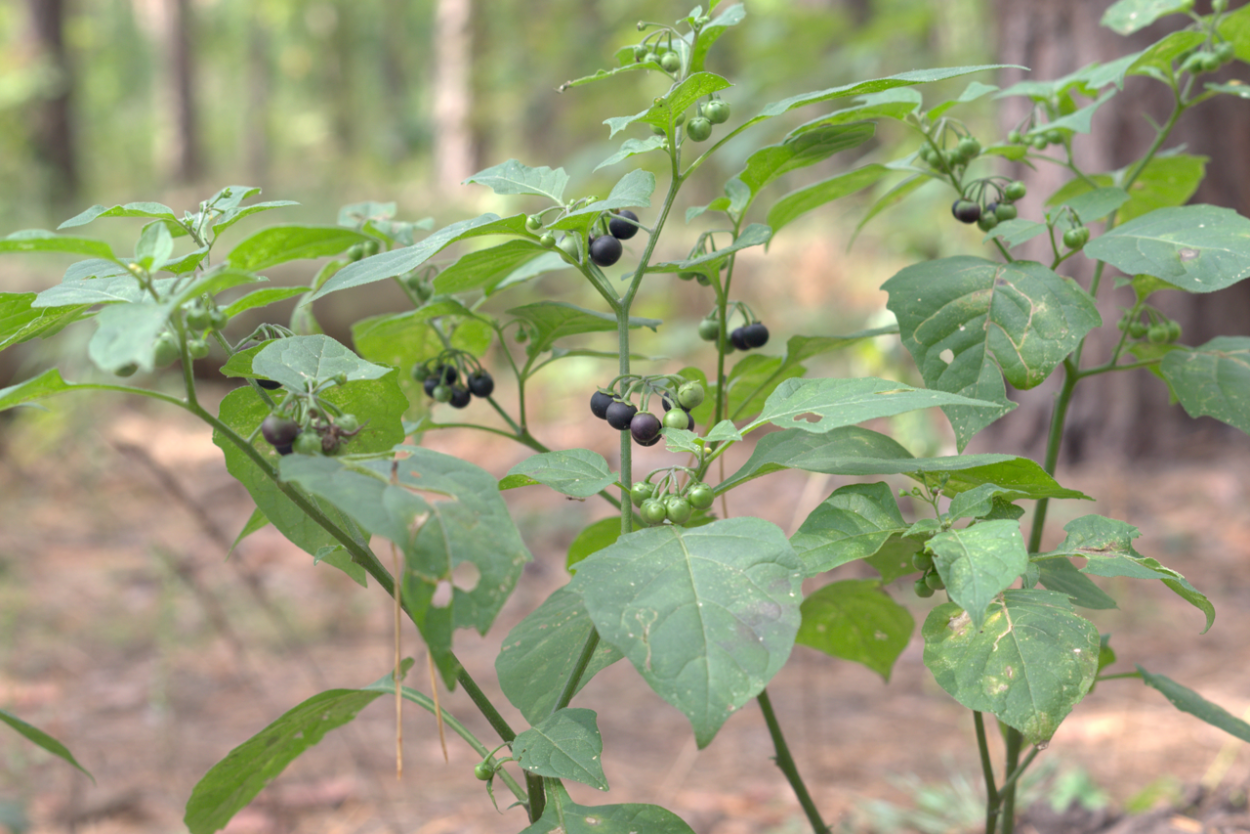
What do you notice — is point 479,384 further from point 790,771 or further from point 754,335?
point 790,771

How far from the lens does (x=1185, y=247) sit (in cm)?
108

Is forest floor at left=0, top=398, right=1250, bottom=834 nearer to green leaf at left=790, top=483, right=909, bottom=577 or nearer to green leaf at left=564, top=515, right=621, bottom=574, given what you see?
green leaf at left=564, top=515, right=621, bottom=574

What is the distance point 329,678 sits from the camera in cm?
327

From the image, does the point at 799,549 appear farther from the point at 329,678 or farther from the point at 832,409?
the point at 329,678

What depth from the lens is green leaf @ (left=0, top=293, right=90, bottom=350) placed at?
921 millimetres

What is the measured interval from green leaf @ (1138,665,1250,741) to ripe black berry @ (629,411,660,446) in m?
0.79

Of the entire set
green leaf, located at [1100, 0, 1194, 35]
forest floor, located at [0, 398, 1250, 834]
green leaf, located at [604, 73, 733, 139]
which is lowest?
forest floor, located at [0, 398, 1250, 834]

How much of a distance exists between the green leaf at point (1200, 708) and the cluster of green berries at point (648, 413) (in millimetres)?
752

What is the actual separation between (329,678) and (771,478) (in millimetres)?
2916

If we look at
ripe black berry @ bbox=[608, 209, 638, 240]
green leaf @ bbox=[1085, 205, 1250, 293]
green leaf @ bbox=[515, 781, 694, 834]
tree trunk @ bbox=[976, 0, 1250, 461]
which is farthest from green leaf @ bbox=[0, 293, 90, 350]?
tree trunk @ bbox=[976, 0, 1250, 461]

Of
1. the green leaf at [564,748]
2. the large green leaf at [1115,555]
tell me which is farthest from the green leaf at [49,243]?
the large green leaf at [1115,555]

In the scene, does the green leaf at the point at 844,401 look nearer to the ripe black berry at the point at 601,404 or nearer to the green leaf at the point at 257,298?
the ripe black berry at the point at 601,404

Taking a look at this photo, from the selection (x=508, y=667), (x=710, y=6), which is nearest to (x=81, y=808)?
(x=508, y=667)

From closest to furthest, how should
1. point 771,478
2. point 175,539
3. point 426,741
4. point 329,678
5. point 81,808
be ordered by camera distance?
point 81,808 < point 426,741 < point 329,678 < point 175,539 < point 771,478
